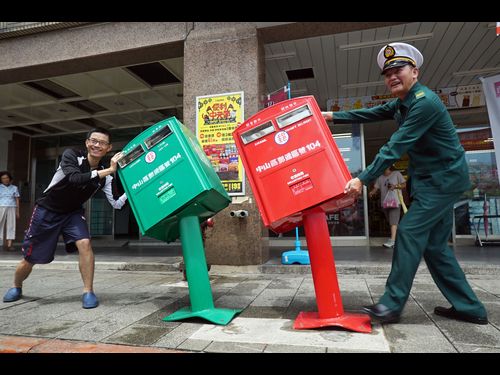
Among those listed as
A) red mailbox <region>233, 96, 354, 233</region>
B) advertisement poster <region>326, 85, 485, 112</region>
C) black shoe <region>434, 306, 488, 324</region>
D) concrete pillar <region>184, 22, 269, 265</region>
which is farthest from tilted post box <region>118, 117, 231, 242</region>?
advertisement poster <region>326, 85, 485, 112</region>

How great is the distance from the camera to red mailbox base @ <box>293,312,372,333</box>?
2.47 m

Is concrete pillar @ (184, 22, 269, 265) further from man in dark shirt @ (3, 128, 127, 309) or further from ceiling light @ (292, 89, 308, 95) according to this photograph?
ceiling light @ (292, 89, 308, 95)

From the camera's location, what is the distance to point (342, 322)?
252cm

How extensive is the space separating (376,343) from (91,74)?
7.17 meters

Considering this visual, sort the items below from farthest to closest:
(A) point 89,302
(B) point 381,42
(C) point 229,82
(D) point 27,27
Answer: (D) point 27,27
(B) point 381,42
(C) point 229,82
(A) point 89,302

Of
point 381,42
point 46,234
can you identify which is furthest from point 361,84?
point 46,234

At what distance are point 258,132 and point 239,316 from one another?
145 centimetres

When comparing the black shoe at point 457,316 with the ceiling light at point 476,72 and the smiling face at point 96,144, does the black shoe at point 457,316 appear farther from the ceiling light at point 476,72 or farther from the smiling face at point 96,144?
the ceiling light at point 476,72

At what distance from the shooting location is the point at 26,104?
896 cm

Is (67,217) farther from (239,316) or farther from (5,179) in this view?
(5,179)

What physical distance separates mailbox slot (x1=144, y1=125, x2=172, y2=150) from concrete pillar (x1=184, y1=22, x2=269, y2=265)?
2.32 meters

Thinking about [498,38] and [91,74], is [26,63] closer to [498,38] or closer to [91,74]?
[91,74]

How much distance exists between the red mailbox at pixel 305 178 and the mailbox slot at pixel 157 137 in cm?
61
